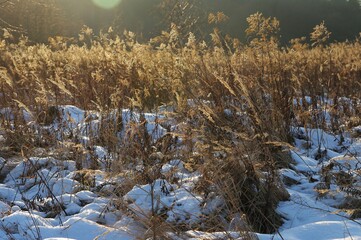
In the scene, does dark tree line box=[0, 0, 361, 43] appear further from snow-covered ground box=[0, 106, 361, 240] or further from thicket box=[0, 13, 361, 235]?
snow-covered ground box=[0, 106, 361, 240]

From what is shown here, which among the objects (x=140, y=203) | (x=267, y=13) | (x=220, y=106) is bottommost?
(x=140, y=203)

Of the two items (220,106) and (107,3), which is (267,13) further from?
(220,106)

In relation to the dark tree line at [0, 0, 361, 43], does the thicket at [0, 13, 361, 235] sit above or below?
below

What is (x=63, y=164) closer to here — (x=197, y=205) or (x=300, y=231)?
(x=197, y=205)

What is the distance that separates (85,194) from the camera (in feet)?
9.63

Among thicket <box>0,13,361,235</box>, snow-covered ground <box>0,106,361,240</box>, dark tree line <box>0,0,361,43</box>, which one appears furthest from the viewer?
dark tree line <box>0,0,361,43</box>

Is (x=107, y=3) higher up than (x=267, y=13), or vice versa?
(x=107, y=3)

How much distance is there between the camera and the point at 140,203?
2.64 m

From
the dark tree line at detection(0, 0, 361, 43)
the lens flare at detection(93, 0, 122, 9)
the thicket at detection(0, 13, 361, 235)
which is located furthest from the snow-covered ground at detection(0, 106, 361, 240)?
the lens flare at detection(93, 0, 122, 9)

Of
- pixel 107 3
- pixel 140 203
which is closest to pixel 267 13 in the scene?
pixel 107 3

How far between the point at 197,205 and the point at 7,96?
3.72 m

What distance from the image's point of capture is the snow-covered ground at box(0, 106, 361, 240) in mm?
2164

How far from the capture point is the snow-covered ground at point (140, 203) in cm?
216

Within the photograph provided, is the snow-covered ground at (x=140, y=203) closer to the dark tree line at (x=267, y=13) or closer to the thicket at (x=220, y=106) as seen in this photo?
the thicket at (x=220, y=106)
